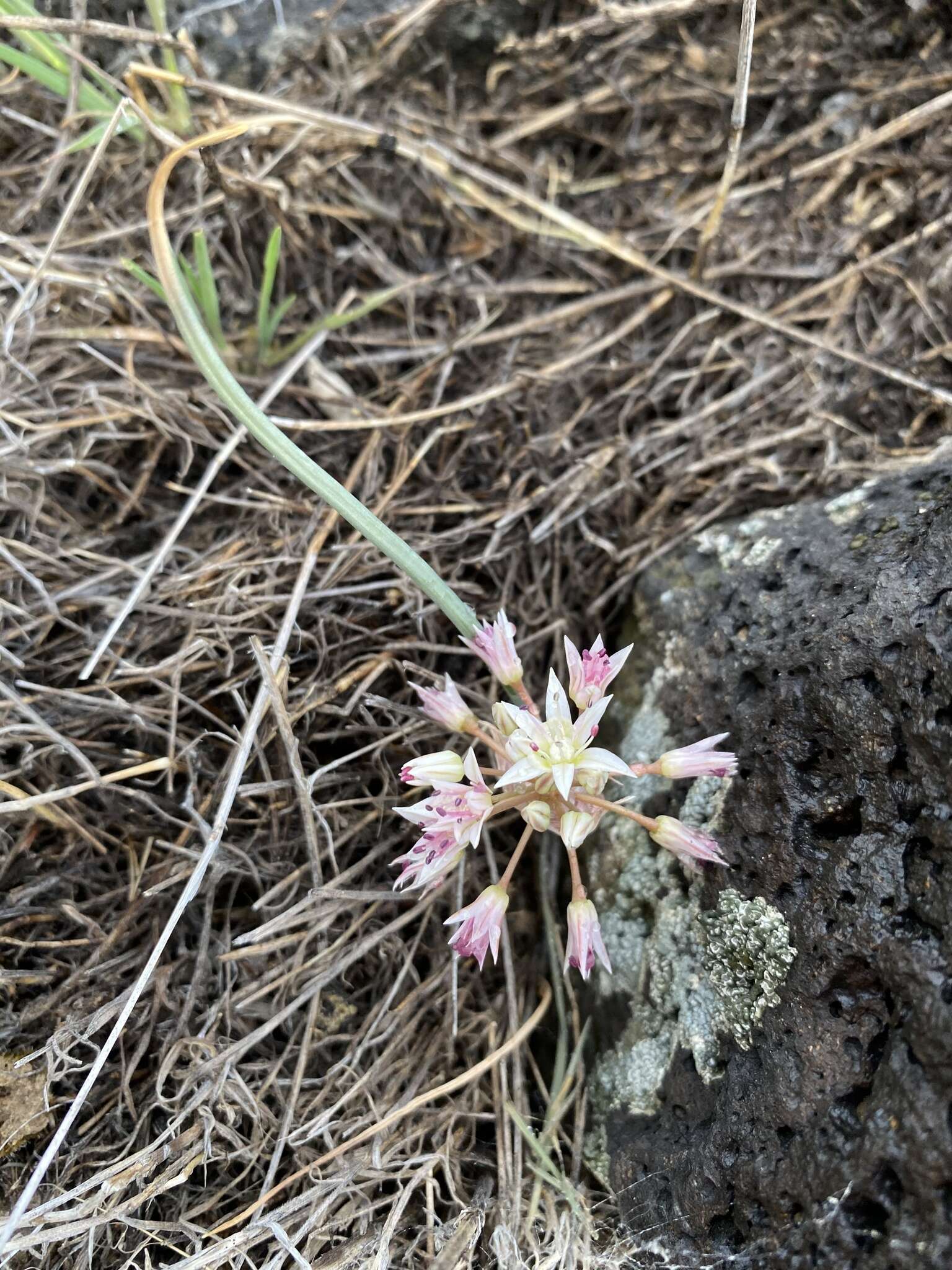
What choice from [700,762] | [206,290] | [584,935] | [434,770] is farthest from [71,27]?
[584,935]

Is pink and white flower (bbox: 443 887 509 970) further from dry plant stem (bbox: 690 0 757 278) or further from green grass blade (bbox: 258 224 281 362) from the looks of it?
dry plant stem (bbox: 690 0 757 278)

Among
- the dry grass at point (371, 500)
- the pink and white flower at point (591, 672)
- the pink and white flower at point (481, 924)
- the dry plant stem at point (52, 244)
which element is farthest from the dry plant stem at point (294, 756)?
the dry plant stem at point (52, 244)

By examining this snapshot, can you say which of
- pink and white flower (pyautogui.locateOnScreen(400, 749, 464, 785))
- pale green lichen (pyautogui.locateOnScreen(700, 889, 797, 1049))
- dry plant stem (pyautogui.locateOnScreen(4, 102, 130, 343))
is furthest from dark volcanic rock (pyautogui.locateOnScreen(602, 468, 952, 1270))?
dry plant stem (pyautogui.locateOnScreen(4, 102, 130, 343))

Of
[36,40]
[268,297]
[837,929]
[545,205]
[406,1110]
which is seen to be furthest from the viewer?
[545,205]

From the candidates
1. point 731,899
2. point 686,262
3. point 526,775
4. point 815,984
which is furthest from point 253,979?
point 686,262

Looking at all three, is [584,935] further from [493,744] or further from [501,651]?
[501,651]

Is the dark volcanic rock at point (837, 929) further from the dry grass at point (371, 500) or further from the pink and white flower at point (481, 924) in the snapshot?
the pink and white flower at point (481, 924)
